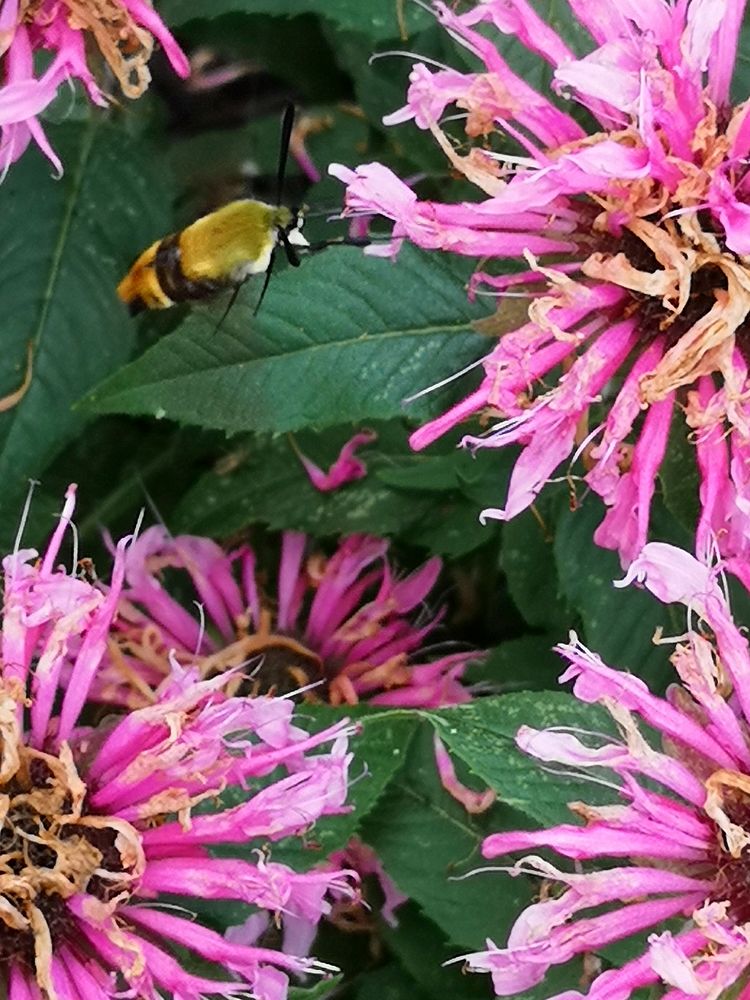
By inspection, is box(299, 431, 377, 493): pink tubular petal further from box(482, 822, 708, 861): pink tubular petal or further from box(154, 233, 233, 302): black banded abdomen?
box(482, 822, 708, 861): pink tubular petal

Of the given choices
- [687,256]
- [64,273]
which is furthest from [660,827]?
Result: [64,273]

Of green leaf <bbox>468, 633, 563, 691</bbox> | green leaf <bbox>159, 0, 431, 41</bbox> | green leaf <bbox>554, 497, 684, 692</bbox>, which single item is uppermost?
green leaf <bbox>159, 0, 431, 41</bbox>

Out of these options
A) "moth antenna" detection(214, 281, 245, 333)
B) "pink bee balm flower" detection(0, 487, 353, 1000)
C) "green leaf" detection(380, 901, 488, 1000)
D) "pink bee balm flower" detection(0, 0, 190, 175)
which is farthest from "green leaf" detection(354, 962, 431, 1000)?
"pink bee balm flower" detection(0, 0, 190, 175)

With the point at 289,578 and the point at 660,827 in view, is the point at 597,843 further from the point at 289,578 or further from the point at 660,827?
the point at 289,578

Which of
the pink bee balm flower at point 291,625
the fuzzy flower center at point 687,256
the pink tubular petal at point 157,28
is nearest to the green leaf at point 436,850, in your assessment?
the pink bee balm flower at point 291,625

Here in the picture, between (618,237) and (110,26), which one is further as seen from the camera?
(110,26)

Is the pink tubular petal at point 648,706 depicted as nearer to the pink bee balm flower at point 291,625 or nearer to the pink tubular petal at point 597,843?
the pink tubular petal at point 597,843

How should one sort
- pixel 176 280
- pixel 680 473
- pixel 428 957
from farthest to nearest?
pixel 428 957
pixel 176 280
pixel 680 473
